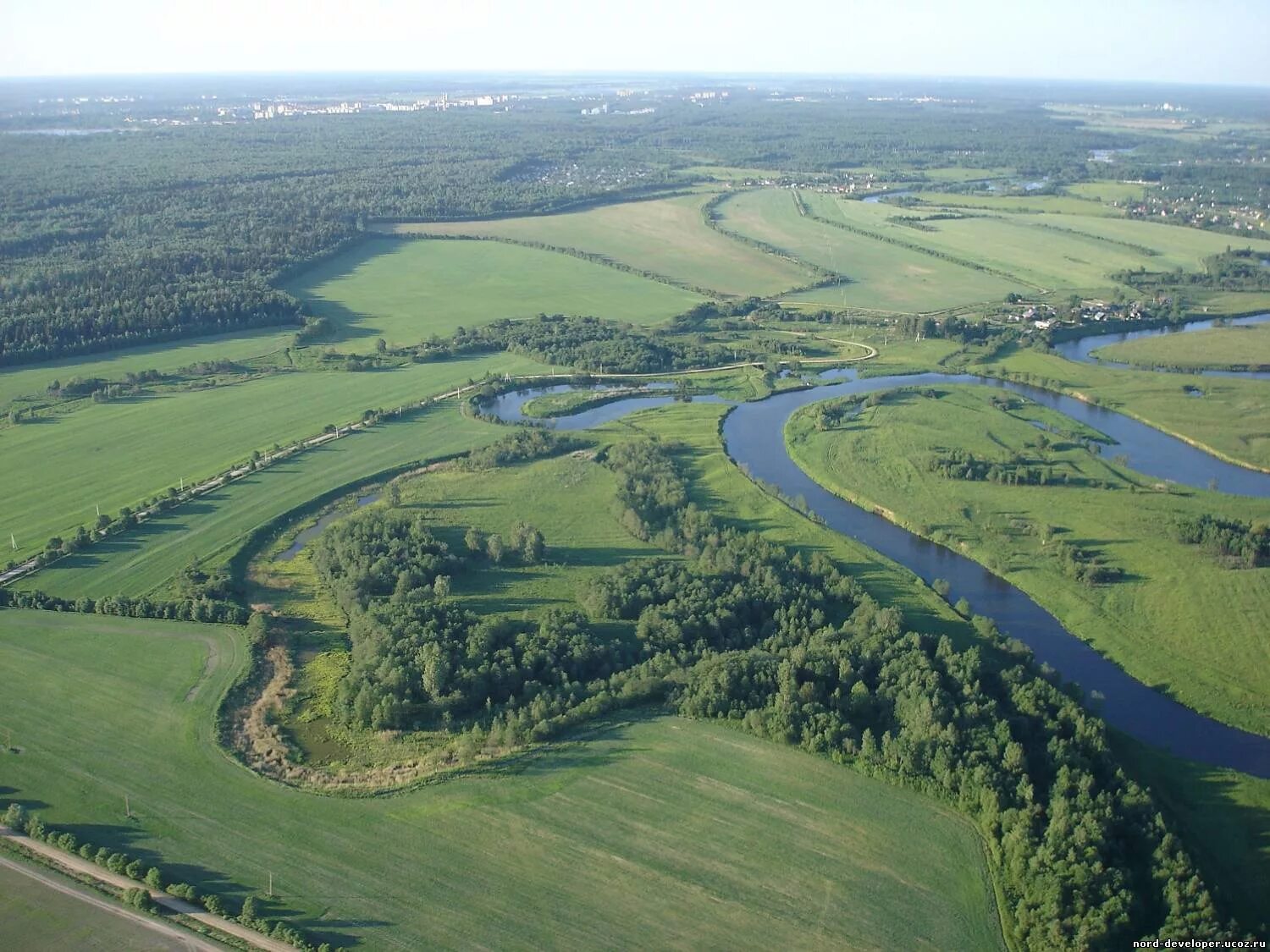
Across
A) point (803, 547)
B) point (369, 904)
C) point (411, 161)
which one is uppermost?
point (411, 161)

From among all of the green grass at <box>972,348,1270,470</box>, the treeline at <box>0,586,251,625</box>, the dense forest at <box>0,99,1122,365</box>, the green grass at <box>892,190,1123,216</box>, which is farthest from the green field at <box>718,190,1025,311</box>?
the treeline at <box>0,586,251,625</box>

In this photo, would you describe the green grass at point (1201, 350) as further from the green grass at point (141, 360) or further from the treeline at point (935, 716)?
the green grass at point (141, 360)

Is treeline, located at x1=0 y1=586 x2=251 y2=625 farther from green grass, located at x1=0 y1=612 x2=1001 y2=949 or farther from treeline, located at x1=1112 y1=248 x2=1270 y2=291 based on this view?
treeline, located at x1=1112 y1=248 x2=1270 y2=291

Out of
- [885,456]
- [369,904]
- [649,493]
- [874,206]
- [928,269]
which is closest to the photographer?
[369,904]

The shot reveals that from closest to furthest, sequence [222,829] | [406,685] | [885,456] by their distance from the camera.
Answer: [222,829] < [406,685] < [885,456]

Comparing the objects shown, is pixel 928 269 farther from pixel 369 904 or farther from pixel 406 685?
pixel 369 904

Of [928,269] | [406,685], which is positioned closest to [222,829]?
[406,685]
